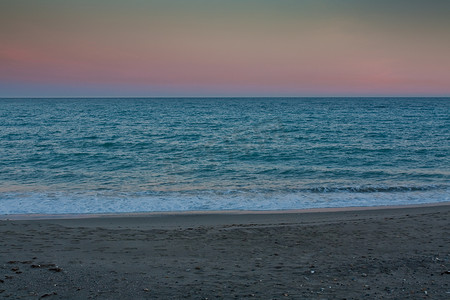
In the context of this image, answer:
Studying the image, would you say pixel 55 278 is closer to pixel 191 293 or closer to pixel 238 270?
pixel 191 293

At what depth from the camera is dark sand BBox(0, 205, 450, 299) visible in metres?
5.71

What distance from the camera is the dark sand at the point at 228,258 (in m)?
5.71

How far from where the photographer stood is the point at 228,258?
724cm

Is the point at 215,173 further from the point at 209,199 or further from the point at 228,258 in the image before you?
the point at 228,258

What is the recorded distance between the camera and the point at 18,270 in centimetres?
637

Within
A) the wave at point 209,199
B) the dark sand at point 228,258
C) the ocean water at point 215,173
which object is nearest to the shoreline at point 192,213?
the wave at point 209,199

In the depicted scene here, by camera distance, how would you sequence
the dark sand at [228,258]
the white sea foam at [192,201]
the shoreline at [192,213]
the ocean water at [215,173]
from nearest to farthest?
the dark sand at [228,258], the shoreline at [192,213], the white sea foam at [192,201], the ocean water at [215,173]

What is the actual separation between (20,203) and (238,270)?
980 centimetres

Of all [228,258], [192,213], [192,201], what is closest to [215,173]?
[192,201]

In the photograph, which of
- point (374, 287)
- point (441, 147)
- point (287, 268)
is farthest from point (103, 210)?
point (441, 147)

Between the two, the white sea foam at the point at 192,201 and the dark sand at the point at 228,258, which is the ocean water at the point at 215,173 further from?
the dark sand at the point at 228,258

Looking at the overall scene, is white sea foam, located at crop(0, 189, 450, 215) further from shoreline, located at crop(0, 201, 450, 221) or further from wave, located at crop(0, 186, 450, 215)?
shoreline, located at crop(0, 201, 450, 221)

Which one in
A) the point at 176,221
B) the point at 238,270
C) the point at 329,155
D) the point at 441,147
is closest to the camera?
the point at 238,270

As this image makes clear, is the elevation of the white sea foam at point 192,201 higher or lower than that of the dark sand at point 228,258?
lower
